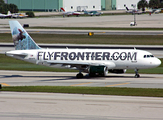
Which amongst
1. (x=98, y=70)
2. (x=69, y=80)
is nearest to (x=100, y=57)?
(x=98, y=70)

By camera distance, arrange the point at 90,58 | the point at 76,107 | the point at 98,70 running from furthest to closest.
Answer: the point at 90,58, the point at 98,70, the point at 76,107

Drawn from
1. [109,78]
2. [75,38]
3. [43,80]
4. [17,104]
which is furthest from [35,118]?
[75,38]

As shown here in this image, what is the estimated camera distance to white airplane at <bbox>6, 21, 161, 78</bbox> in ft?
145

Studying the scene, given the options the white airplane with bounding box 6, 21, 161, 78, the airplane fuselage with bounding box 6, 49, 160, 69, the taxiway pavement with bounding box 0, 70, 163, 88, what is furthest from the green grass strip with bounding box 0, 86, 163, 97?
the airplane fuselage with bounding box 6, 49, 160, 69

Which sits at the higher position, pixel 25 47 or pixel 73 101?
pixel 25 47

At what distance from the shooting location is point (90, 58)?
45.2 metres

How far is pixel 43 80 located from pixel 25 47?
701cm

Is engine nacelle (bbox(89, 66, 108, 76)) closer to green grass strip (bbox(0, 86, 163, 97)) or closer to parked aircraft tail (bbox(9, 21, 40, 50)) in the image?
green grass strip (bbox(0, 86, 163, 97))

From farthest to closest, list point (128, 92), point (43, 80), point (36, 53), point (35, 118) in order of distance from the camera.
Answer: point (36, 53)
point (43, 80)
point (128, 92)
point (35, 118)

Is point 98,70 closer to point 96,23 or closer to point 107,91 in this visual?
point 107,91

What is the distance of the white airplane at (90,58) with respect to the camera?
44062mm

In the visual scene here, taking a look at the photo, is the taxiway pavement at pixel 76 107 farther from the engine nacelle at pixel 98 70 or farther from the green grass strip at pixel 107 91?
the engine nacelle at pixel 98 70

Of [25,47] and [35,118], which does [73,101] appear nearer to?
[35,118]

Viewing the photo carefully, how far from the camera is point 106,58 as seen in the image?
44875mm
